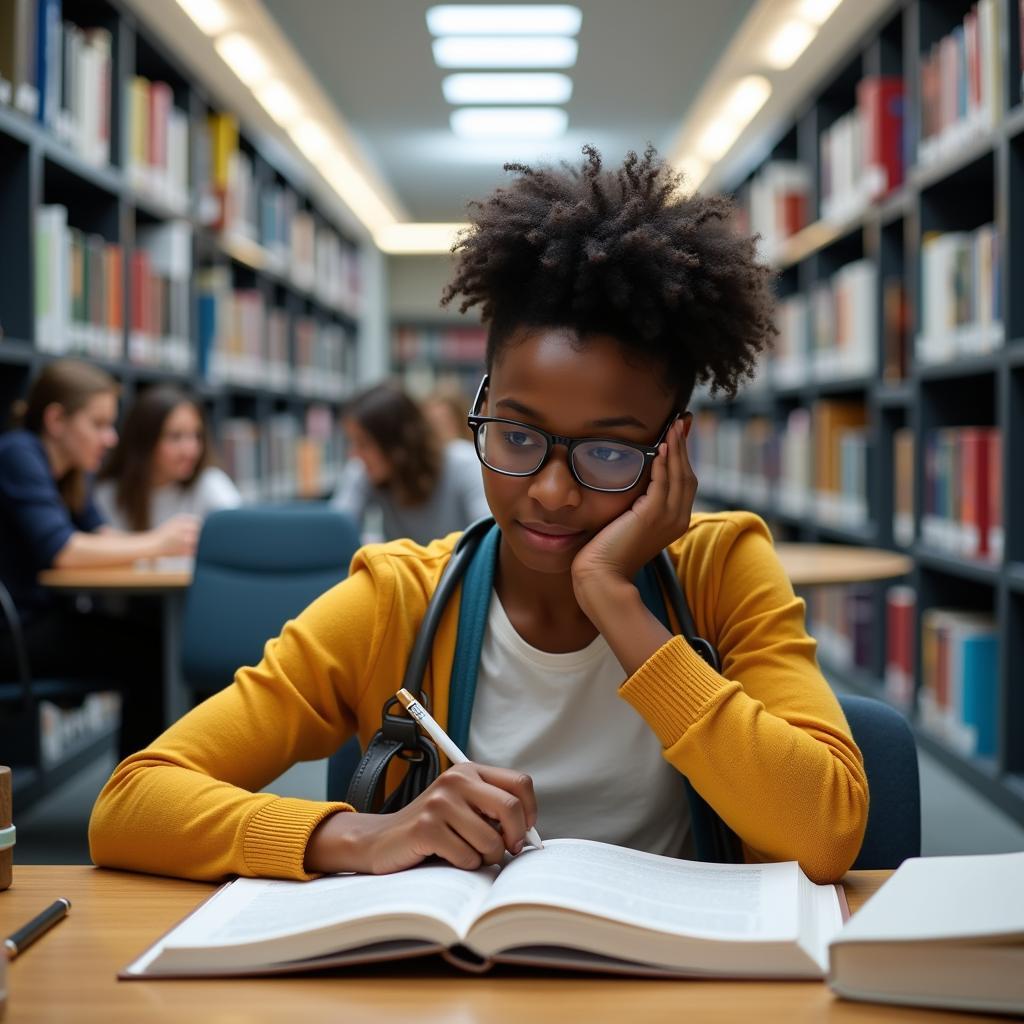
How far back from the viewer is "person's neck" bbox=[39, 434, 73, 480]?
320 centimetres

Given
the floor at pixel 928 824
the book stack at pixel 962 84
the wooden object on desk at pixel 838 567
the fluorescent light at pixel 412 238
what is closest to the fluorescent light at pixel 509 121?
the fluorescent light at pixel 412 238

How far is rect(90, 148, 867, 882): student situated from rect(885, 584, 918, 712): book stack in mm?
2969

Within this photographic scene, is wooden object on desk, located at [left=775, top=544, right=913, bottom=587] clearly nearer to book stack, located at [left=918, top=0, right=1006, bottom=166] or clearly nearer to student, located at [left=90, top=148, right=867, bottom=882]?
book stack, located at [left=918, top=0, right=1006, bottom=166]

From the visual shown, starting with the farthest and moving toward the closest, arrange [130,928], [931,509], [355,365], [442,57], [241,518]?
[355,365] → [442,57] → [931,509] → [241,518] → [130,928]

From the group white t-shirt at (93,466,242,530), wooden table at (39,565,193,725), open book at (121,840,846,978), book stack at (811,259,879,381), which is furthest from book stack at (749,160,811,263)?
open book at (121,840,846,978)

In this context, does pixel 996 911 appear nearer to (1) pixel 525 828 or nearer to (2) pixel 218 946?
(1) pixel 525 828

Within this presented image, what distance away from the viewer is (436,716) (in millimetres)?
1205

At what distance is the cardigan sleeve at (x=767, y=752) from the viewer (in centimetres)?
101

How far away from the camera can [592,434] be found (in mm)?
1149

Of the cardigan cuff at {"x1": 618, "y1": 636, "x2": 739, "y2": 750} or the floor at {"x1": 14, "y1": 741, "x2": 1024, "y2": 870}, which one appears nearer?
the cardigan cuff at {"x1": 618, "y1": 636, "x2": 739, "y2": 750}

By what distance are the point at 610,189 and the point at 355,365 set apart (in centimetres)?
811

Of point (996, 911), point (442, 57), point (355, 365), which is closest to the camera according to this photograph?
point (996, 911)

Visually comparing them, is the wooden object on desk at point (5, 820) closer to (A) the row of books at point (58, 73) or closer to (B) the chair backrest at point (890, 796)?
(B) the chair backrest at point (890, 796)

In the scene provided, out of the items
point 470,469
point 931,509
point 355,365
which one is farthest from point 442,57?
point 355,365
